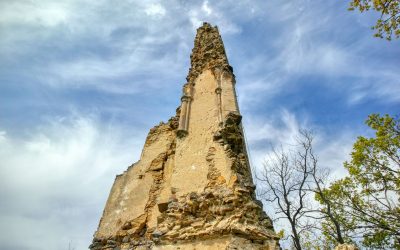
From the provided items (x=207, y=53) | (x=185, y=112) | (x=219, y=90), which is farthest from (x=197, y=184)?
(x=207, y=53)

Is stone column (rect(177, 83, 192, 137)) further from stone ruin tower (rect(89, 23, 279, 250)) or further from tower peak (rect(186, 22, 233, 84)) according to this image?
tower peak (rect(186, 22, 233, 84))

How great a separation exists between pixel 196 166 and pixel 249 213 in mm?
1325

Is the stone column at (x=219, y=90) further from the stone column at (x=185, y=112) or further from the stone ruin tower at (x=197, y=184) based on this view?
the stone column at (x=185, y=112)

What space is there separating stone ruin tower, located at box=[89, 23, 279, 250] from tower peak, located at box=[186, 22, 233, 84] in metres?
0.03

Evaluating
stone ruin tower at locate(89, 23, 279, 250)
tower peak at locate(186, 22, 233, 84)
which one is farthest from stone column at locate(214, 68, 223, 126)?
tower peak at locate(186, 22, 233, 84)

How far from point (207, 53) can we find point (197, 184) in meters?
3.86

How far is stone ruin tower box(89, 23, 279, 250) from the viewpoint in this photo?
3.98m

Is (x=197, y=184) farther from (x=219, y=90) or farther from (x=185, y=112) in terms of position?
(x=219, y=90)

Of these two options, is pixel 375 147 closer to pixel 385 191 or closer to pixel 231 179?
pixel 385 191

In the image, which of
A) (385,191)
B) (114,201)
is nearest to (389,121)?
(385,191)

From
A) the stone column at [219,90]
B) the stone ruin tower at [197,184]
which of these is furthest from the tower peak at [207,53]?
the stone column at [219,90]

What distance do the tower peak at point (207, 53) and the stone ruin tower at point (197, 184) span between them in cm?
3

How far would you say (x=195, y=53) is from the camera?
7664 millimetres

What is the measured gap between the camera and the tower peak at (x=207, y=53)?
22.5 feet
